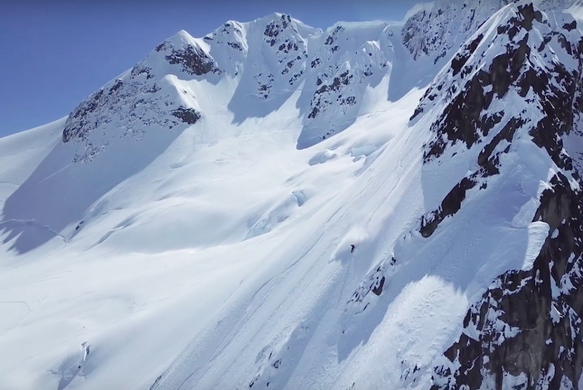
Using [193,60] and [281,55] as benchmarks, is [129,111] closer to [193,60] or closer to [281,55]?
[193,60]

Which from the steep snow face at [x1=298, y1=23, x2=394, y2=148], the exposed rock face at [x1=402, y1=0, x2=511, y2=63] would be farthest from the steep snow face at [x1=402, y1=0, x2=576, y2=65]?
the steep snow face at [x1=298, y1=23, x2=394, y2=148]

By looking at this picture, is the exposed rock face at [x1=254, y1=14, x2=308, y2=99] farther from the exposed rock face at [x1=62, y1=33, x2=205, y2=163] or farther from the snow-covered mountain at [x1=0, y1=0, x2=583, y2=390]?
the snow-covered mountain at [x1=0, y1=0, x2=583, y2=390]

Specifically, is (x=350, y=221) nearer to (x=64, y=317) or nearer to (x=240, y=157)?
(x=64, y=317)

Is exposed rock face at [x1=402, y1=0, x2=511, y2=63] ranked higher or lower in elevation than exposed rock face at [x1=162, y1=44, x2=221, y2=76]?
lower

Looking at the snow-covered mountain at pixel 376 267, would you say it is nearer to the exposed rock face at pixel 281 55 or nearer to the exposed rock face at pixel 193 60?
the exposed rock face at pixel 193 60

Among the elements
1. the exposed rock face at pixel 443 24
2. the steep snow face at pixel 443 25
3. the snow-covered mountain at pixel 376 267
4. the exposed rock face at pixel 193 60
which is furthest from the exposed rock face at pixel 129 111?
the exposed rock face at pixel 443 24

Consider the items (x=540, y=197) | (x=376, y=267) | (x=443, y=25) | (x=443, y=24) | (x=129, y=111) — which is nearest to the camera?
(x=540, y=197)

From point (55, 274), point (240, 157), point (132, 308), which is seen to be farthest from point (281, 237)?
point (240, 157)

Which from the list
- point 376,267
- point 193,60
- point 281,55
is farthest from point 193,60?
point 376,267
